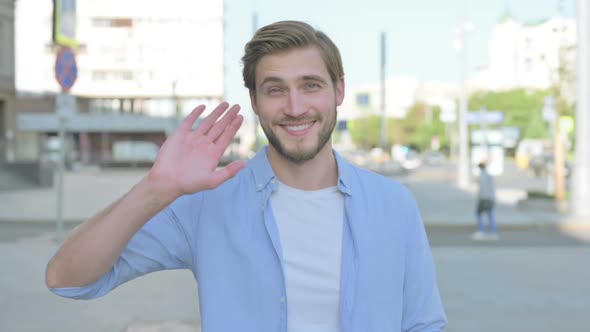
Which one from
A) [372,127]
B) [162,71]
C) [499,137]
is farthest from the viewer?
[372,127]

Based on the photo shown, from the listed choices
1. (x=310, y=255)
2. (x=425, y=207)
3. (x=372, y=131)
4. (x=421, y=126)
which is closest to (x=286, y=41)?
(x=310, y=255)

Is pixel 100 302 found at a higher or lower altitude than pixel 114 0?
lower

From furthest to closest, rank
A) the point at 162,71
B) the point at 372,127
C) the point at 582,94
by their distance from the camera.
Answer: the point at 372,127 → the point at 162,71 → the point at 582,94

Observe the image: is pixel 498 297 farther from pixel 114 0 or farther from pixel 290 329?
pixel 114 0

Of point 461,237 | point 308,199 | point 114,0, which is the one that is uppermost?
point 114,0

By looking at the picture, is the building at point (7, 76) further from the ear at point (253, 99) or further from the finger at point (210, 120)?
the finger at point (210, 120)

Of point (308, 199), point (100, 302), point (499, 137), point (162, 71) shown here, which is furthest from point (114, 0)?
point (308, 199)

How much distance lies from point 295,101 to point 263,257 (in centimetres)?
40

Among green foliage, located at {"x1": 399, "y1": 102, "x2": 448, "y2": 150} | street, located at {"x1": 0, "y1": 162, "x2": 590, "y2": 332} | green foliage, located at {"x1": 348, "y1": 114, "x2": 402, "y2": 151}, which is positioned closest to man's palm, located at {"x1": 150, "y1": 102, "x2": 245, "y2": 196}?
street, located at {"x1": 0, "y1": 162, "x2": 590, "y2": 332}

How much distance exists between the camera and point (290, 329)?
6.31 feet

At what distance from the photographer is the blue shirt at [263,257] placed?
1910 mm

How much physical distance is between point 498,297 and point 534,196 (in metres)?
12.7

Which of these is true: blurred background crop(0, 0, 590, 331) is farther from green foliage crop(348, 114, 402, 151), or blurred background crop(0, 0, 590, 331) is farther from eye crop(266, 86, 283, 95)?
green foliage crop(348, 114, 402, 151)

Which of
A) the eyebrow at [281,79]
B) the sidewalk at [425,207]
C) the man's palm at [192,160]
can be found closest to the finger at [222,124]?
the man's palm at [192,160]
